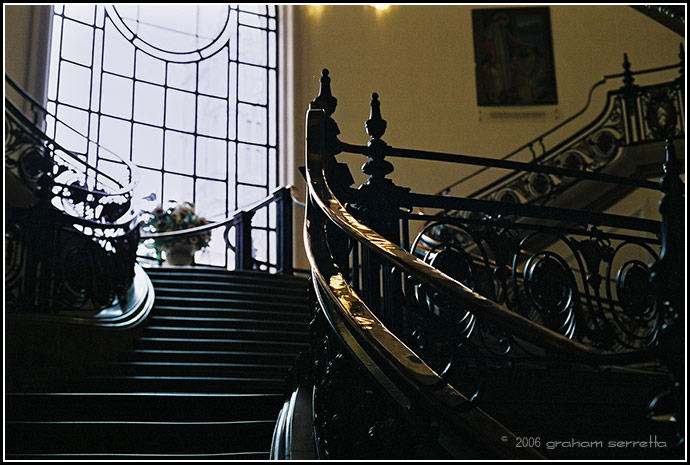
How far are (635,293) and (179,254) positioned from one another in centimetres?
599

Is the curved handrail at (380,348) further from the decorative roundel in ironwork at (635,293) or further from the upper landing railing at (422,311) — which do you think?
the decorative roundel in ironwork at (635,293)

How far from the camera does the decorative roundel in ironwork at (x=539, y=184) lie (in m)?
10.5

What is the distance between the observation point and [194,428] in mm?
3502

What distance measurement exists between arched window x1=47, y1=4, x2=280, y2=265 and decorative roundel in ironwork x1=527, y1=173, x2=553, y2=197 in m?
3.78

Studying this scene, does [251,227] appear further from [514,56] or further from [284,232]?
[514,56]

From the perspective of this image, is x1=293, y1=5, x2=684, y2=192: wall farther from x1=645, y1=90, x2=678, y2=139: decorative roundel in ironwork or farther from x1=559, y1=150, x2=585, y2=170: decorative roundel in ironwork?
x1=645, y1=90, x2=678, y2=139: decorative roundel in ironwork

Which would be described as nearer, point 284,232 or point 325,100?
point 325,100

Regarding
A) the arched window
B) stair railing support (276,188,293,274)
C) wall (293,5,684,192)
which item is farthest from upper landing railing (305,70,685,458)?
wall (293,5,684,192)

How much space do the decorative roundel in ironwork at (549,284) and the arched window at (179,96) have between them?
22.8 ft

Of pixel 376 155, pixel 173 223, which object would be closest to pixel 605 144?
pixel 173 223

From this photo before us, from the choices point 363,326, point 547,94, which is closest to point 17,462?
point 363,326

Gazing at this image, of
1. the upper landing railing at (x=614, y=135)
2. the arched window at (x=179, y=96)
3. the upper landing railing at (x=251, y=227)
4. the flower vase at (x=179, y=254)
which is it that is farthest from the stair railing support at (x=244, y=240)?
the upper landing railing at (x=614, y=135)

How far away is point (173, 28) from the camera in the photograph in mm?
11453

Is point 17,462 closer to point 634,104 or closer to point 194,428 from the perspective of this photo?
point 194,428
